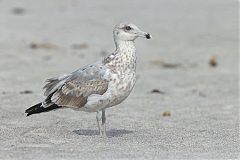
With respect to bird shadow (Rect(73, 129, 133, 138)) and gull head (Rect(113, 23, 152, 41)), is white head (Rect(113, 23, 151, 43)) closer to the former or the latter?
gull head (Rect(113, 23, 152, 41))

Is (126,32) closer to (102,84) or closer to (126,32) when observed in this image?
(126,32)

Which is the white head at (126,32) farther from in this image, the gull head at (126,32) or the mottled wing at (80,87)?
the mottled wing at (80,87)

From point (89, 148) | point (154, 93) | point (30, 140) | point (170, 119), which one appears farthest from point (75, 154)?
point (154, 93)

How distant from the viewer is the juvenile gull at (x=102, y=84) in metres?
6.97

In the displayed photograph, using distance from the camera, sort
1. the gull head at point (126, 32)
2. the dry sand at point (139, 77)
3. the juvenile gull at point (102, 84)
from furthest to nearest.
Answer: the gull head at point (126, 32) < the juvenile gull at point (102, 84) < the dry sand at point (139, 77)

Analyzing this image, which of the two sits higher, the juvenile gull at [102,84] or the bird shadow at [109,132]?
the juvenile gull at [102,84]

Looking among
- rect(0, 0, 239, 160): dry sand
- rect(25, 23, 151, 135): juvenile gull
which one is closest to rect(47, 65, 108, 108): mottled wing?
rect(25, 23, 151, 135): juvenile gull

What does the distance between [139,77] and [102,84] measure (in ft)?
15.2

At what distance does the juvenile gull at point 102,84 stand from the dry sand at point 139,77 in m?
0.29

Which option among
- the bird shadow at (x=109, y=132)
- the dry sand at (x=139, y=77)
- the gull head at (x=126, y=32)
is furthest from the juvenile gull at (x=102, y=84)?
the dry sand at (x=139, y=77)

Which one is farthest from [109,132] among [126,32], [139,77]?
[139,77]

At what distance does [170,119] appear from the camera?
8547 millimetres

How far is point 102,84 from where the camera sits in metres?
7.00

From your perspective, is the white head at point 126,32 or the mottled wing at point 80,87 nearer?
the mottled wing at point 80,87
